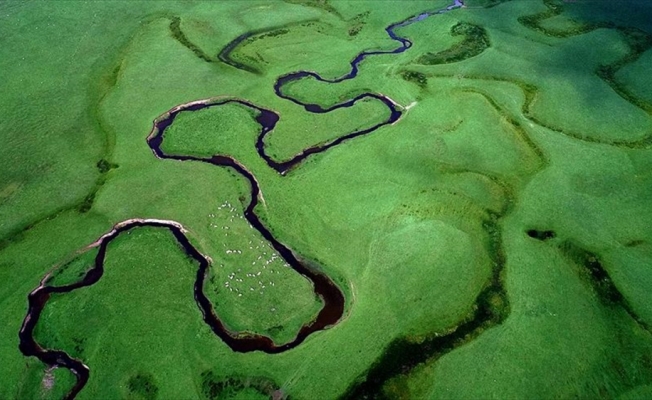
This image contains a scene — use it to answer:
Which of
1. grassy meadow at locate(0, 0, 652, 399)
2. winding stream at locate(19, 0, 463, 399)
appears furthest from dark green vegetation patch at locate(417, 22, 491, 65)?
winding stream at locate(19, 0, 463, 399)

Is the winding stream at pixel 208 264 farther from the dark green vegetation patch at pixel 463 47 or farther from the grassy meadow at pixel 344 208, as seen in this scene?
the dark green vegetation patch at pixel 463 47

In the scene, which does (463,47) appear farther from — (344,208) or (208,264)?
(208,264)

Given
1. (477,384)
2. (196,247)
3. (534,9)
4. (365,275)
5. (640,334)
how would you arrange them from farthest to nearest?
(534,9), (196,247), (365,275), (640,334), (477,384)

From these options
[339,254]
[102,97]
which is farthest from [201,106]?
[339,254]

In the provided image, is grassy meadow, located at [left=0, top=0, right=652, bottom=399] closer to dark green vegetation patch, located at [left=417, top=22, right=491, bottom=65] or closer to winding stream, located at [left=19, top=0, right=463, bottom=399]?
dark green vegetation patch, located at [left=417, top=22, right=491, bottom=65]

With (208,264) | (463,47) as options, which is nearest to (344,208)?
(208,264)

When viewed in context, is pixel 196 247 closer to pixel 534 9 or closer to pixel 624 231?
pixel 624 231
